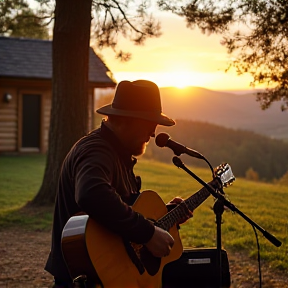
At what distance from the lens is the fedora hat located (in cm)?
395

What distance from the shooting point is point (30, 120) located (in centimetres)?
2086

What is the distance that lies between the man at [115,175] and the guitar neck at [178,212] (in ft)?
0.80

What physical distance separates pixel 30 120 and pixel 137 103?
1722 centimetres

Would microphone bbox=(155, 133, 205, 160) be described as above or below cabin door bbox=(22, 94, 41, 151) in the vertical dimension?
above

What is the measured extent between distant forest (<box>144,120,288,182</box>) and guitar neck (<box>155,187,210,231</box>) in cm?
2865

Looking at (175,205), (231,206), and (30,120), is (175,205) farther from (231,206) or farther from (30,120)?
(30,120)

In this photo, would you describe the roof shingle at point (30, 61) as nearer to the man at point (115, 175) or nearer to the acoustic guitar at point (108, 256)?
the man at point (115, 175)

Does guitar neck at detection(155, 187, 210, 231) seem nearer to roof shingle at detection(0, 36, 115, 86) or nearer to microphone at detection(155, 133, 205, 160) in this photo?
microphone at detection(155, 133, 205, 160)

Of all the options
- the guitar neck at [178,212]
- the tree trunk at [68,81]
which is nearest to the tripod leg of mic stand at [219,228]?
the guitar neck at [178,212]

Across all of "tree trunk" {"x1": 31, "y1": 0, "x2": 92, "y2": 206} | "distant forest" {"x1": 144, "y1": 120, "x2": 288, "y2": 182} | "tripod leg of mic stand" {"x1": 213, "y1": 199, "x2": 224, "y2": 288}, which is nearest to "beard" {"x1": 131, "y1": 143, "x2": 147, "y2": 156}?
"tripod leg of mic stand" {"x1": 213, "y1": 199, "x2": 224, "y2": 288}

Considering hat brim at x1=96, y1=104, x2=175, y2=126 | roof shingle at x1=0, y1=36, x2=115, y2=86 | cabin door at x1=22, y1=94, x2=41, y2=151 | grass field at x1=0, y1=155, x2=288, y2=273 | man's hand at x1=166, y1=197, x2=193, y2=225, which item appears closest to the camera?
hat brim at x1=96, y1=104, x2=175, y2=126

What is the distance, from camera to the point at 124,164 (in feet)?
13.1

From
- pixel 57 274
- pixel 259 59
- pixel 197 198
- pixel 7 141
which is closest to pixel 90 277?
pixel 57 274

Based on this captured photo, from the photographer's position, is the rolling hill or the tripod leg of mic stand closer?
the tripod leg of mic stand
